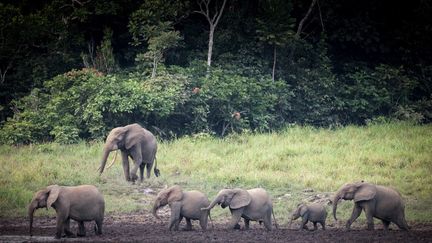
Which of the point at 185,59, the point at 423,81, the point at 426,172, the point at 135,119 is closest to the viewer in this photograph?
the point at 426,172

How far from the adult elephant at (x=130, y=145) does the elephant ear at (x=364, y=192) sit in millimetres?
5076

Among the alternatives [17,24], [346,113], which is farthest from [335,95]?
[17,24]

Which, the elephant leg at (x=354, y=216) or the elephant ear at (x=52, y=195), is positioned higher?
the elephant ear at (x=52, y=195)

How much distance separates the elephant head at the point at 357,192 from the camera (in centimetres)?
1555

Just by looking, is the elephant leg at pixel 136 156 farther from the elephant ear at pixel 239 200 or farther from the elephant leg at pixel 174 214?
the elephant ear at pixel 239 200

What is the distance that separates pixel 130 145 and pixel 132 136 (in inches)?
7.7

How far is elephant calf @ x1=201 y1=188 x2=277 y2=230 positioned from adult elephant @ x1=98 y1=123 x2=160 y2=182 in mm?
3700

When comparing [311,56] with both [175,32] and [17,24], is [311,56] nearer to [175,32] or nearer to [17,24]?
[175,32]

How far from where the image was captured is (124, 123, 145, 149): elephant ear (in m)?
18.7

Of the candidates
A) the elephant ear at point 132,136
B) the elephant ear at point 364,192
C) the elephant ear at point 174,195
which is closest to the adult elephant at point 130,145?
the elephant ear at point 132,136

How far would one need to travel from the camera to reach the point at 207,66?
2680cm

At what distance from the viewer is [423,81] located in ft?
99.3

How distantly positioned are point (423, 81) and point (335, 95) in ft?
11.3

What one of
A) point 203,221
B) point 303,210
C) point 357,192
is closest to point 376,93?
point 357,192
